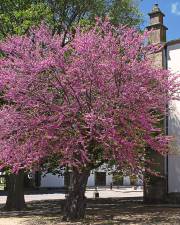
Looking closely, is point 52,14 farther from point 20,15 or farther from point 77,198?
point 77,198

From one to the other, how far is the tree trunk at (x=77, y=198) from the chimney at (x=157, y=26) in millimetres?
13096

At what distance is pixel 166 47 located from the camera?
28.3 m

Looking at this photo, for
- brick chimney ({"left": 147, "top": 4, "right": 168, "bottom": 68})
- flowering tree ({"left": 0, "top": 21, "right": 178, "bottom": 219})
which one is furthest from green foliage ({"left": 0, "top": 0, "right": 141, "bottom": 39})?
flowering tree ({"left": 0, "top": 21, "right": 178, "bottom": 219})

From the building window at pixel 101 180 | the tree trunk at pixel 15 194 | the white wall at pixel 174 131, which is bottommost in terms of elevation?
the building window at pixel 101 180

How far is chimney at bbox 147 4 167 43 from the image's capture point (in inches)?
1176

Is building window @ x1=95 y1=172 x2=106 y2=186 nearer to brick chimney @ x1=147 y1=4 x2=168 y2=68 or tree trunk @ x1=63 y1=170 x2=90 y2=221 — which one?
brick chimney @ x1=147 y1=4 x2=168 y2=68

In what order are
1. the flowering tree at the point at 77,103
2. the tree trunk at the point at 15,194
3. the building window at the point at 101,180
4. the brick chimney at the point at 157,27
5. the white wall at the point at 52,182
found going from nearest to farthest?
1. the flowering tree at the point at 77,103
2. the tree trunk at the point at 15,194
3. the brick chimney at the point at 157,27
4. the white wall at the point at 52,182
5. the building window at the point at 101,180

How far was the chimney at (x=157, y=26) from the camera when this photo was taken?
98.0 feet

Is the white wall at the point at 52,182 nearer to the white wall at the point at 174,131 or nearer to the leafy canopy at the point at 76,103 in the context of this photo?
the white wall at the point at 174,131

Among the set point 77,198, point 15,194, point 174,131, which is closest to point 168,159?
point 174,131

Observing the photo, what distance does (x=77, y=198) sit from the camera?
18.9 meters

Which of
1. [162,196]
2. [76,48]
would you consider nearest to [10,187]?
[162,196]

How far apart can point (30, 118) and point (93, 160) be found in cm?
310

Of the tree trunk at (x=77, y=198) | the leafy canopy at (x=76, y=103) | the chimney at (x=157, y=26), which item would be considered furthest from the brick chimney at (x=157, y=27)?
the tree trunk at (x=77, y=198)
